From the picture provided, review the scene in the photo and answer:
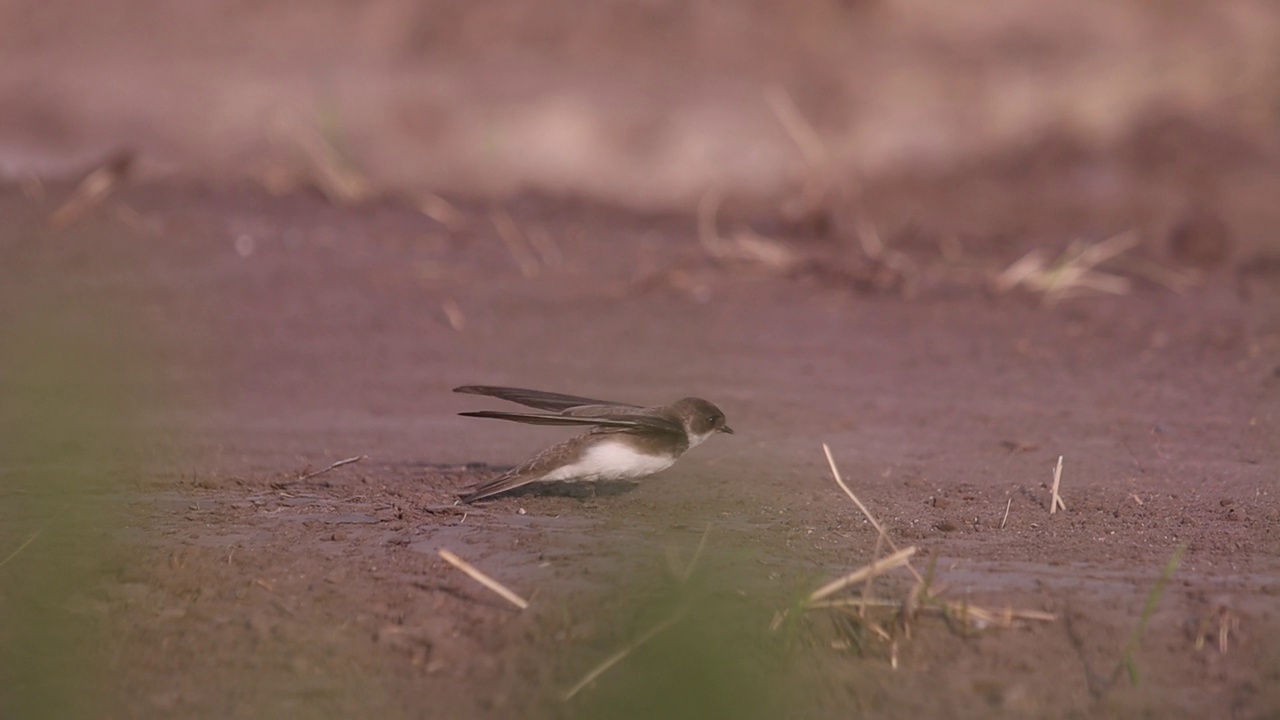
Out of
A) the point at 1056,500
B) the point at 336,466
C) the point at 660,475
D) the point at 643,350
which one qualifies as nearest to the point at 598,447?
the point at 660,475

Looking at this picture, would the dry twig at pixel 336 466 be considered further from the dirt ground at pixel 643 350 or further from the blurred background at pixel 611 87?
the blurred background at pixel 611 87

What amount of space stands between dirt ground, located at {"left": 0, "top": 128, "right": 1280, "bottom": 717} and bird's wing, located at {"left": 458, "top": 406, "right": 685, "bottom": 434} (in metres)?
0.26

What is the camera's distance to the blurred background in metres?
9.16

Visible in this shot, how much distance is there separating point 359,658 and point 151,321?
394 cm

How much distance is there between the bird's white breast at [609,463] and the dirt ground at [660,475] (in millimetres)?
125

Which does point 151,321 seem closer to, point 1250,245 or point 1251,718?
point 1251,718

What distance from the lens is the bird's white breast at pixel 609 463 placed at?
4.27m

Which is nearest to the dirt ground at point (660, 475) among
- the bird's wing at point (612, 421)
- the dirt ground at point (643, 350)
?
the dirt ground at point (643, 350)

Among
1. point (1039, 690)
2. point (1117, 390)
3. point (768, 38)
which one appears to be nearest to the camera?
point (1039, 690)

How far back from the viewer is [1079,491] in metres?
4.69

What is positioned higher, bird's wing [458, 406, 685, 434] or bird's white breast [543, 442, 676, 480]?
bird's wing [458, 406, 685, 434]

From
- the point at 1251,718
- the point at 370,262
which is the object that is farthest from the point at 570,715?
the point at 370,262

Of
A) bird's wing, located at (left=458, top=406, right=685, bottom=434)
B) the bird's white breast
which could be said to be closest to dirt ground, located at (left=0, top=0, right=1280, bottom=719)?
the bird's white breast

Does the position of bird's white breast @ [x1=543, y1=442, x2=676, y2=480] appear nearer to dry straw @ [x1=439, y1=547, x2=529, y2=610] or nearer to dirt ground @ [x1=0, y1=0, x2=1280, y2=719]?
dirt ground @ [x1=0, y1=0, x2=1280, y2=719]
